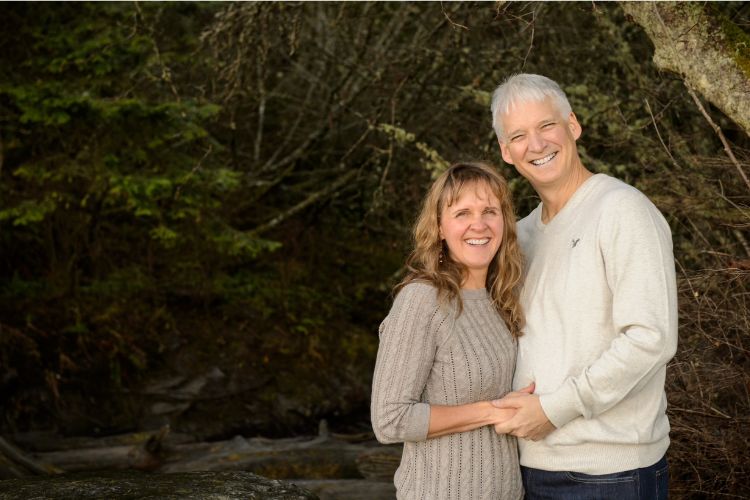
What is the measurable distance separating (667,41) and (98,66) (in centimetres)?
487

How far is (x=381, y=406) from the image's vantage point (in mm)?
2670

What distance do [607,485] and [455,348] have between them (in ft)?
2.05

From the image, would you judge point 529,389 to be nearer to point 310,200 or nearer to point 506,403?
point 506,403

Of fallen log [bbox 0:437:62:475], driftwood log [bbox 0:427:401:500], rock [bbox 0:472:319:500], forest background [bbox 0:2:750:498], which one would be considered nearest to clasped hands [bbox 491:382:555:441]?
rock [bbox 0:472:319:500]

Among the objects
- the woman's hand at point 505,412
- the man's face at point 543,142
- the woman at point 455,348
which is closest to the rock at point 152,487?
the woman at point 455,348

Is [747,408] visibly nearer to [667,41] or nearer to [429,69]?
[667,41]

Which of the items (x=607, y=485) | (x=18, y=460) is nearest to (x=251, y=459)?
(x=18, y=460)

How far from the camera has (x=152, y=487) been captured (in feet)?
10.2

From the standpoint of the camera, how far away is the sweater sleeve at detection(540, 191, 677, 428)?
2492mm

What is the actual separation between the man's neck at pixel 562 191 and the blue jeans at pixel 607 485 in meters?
0.89

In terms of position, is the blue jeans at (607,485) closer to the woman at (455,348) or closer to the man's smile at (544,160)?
the woman at (455,348)

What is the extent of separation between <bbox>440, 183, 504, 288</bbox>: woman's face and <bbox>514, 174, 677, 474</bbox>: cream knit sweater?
21 centimetres

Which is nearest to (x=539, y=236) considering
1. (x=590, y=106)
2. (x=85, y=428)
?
(x=590, y=106)

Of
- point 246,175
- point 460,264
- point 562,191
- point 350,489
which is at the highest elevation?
point 246,175
